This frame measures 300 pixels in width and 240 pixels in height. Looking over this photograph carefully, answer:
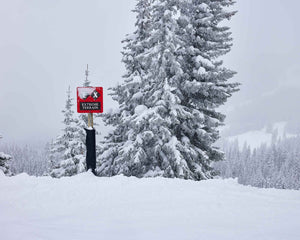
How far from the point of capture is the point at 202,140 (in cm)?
1328

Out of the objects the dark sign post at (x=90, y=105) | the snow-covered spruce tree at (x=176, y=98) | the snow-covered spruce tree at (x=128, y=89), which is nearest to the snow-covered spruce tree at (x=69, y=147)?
the snow-covered spruce tree at (x=128, y=89)

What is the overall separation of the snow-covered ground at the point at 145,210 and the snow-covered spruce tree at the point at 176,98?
5.01 meters

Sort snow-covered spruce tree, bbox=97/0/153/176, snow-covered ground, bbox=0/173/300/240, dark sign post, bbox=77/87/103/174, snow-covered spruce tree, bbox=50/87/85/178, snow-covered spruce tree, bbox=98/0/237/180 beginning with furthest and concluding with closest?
snow-covered spruce tree, bbox=50/87/85/178 → snow-covered spruce tree, bbox=97/0/153/176 → snow-covered spruce tree, bbox=98/0/237/180 → dark sign post, bbox=77/87/103/174 → snow-covered ground, bbox=0/173/300/240

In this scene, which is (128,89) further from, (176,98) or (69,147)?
(69,147)

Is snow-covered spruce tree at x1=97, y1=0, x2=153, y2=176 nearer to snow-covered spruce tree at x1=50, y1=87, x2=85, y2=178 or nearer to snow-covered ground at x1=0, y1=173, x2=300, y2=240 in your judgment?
snow-covered spruce tree at x1=50, y1=87, x2=85, y2=178

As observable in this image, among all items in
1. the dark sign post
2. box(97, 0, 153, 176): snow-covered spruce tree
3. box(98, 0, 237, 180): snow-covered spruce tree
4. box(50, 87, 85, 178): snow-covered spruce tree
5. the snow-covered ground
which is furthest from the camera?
box(50, 87, 85, 178): snow-covered spruce tree

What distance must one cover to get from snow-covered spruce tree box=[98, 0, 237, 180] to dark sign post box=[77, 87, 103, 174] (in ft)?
9.77

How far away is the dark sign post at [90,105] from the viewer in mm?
9078

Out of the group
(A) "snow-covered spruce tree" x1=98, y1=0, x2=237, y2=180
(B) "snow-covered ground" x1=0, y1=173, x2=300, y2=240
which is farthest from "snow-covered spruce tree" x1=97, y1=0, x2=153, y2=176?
(B) "snow-covered ground" x1=0, y1=173, x2=300, y2=240

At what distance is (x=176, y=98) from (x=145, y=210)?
309 inches

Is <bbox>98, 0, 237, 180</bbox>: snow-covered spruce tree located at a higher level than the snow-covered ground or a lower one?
higher

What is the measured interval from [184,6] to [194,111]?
5.82m

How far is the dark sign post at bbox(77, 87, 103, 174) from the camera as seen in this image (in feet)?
29.8

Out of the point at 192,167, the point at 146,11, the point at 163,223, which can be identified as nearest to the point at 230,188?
the point at 163,223
